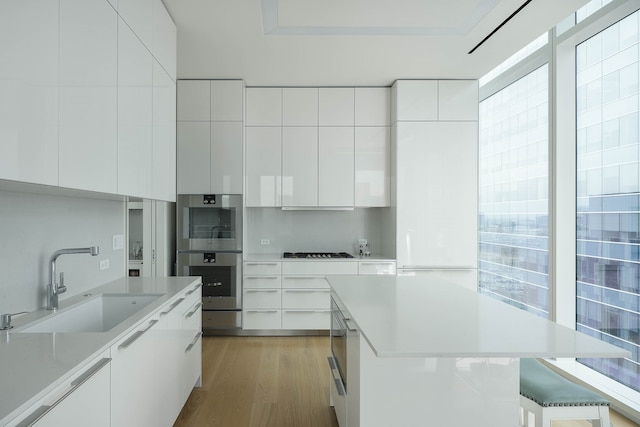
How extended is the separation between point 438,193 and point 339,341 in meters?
2.49

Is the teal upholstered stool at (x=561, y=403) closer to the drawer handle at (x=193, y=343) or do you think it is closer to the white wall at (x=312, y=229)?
the drawer handle at (x=193, y=343)

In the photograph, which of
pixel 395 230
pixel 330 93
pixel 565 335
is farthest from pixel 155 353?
pixel 330 93

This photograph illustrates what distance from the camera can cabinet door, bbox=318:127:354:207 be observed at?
14.6 ft

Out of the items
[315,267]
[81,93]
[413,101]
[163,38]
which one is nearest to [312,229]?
[315,267]

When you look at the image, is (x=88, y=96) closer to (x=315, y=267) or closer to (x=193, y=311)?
(x=193, y=311)

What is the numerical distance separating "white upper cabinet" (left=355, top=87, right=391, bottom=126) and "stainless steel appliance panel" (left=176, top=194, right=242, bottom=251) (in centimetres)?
172

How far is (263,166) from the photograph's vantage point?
4.43 m

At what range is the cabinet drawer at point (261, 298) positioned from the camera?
167 inches

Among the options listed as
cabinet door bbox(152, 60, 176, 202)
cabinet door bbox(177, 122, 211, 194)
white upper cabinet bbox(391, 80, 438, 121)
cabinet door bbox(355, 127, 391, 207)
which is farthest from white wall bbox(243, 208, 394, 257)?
cabinet door bbox(152, 60, 176, 202)

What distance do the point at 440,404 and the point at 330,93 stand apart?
11.8 feet

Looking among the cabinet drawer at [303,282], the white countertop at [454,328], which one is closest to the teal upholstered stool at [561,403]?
the white countertop at [454,328]

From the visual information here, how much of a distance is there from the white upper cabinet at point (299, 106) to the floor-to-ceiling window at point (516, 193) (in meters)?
2.05

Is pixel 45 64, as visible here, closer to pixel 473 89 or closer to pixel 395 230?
pixel 395 230

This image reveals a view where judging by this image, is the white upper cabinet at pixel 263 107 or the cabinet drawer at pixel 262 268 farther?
the white upper cabinet at pixel 263 107
